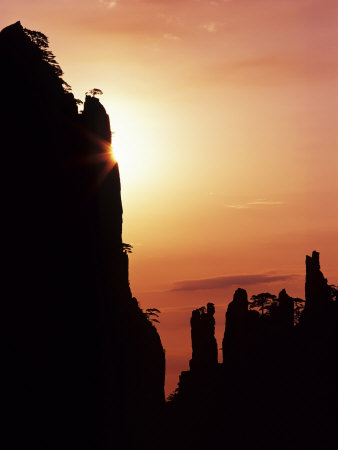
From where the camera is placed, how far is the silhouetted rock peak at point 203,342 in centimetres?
13150

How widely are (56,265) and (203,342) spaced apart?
266ft

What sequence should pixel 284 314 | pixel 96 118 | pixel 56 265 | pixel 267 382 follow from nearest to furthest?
pixel 56 265 → pixel 96 118 → pixel 267 382 → pixel 284 314

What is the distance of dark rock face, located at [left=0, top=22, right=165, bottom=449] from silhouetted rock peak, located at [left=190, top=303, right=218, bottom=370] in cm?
6793

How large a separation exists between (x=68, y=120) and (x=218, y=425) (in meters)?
79.7

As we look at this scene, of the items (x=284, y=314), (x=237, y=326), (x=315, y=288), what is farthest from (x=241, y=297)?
(x=315, y=288)

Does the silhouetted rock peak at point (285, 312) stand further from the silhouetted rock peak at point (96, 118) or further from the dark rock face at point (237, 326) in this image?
the silhouetted rock peak at point (96, 118)

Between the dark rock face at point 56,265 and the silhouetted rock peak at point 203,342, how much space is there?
67.9 meters

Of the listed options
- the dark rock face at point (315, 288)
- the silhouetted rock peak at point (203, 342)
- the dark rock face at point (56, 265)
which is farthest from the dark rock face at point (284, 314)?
the dark rock face at point (56, 265)

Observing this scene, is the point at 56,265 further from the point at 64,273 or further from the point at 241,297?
the point at 241,297

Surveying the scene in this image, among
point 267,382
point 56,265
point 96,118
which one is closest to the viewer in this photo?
point 56,265

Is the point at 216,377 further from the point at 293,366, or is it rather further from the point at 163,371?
the point at 163,371

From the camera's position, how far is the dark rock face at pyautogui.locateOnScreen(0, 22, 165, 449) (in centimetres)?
4975

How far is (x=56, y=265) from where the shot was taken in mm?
53594

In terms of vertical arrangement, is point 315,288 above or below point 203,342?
above
